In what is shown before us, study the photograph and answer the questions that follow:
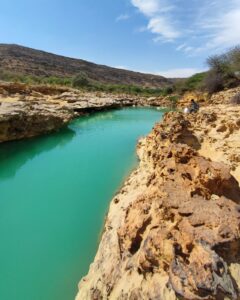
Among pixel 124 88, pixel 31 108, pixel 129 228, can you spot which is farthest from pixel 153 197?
pixel 124 88

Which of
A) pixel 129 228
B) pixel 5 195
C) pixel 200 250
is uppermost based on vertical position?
pixel 200 250

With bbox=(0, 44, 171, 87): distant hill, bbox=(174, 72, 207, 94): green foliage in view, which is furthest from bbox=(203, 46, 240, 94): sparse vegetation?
bbox=(0, 44, 171, 87): distant hill

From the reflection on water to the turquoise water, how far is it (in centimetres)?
3

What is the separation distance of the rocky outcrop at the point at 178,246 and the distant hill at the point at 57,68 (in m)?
55.1

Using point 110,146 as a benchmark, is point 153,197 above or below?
→ above

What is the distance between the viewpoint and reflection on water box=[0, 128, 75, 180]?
9797 mm

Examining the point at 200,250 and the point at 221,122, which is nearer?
the point at 200,250

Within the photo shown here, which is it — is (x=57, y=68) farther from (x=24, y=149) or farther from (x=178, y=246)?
(x=178, y=246)

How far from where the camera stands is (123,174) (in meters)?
8.73

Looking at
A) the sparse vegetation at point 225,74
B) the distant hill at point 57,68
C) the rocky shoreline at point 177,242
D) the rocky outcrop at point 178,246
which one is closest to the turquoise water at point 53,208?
the rocky shoreline at point 177,242

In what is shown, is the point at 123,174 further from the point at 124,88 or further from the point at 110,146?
the point at 124,88

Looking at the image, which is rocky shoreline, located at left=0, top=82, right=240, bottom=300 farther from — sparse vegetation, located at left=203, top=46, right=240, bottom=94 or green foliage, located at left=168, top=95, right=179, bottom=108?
sparse vegetation, located at left=203, top=46, right=240, bottom=94

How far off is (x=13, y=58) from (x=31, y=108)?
5342 centimetres

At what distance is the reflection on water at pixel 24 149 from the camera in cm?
980
